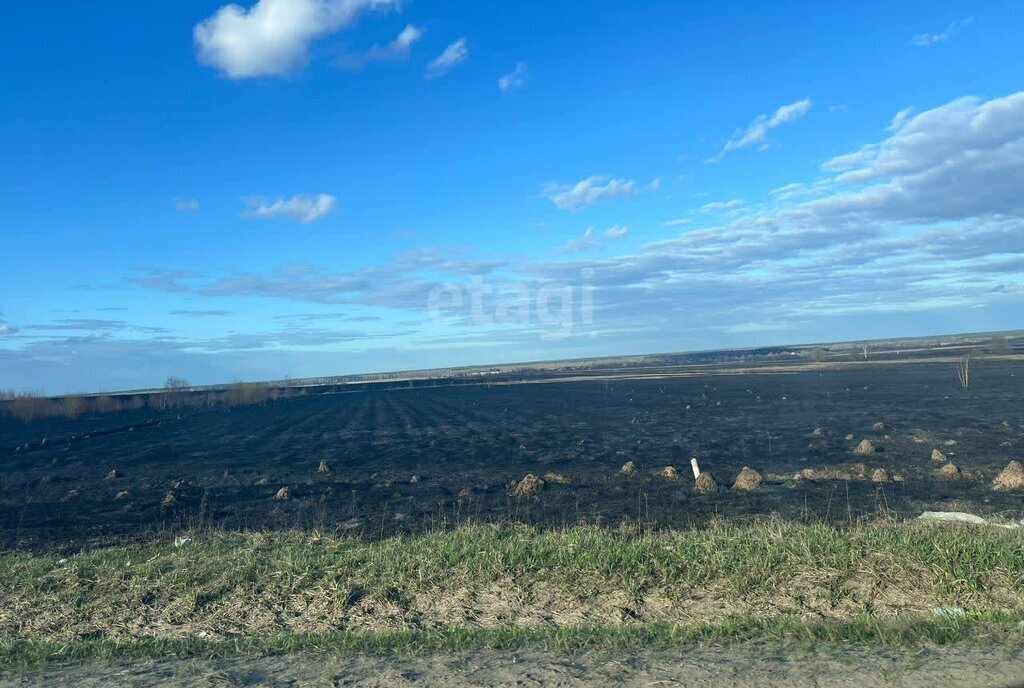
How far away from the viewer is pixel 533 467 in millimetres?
20938

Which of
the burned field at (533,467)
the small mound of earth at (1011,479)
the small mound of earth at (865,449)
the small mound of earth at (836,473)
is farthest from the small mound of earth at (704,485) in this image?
the small mound of earth at (865,449)

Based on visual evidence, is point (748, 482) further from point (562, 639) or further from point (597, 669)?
point (597, 669)

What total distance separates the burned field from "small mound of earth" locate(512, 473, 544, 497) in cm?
7

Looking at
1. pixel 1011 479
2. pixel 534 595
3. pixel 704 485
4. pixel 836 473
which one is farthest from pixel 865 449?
pixel 534 595

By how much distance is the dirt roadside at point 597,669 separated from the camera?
484 cm

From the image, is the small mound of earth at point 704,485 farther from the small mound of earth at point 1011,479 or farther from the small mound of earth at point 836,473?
the small mound of earth at point 1011,479

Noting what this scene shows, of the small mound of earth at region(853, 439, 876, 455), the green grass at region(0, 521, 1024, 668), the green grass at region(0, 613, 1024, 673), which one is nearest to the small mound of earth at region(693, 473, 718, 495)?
the small mound of earth at region(853, 439, 876, 455)

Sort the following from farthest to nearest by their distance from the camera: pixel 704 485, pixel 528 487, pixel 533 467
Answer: pixel 533 467 < pixel 528 487 < pixel 704 485

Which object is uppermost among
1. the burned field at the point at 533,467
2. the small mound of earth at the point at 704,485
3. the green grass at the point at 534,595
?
the green grass at the point at 534,595

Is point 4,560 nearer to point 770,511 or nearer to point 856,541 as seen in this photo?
point 856,541

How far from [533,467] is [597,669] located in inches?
624

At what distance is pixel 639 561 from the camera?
7484 millimetres

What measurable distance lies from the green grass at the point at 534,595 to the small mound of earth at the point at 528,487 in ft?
24.9

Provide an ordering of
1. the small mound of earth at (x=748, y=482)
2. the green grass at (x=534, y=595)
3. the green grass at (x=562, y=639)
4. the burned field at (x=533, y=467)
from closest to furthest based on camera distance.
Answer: the green grass at (x=562, y=639)
the green grass at (x=534, y=595)
the burned field at (x=533, y=467)
the small mound of earth at (x=748, y=482)
